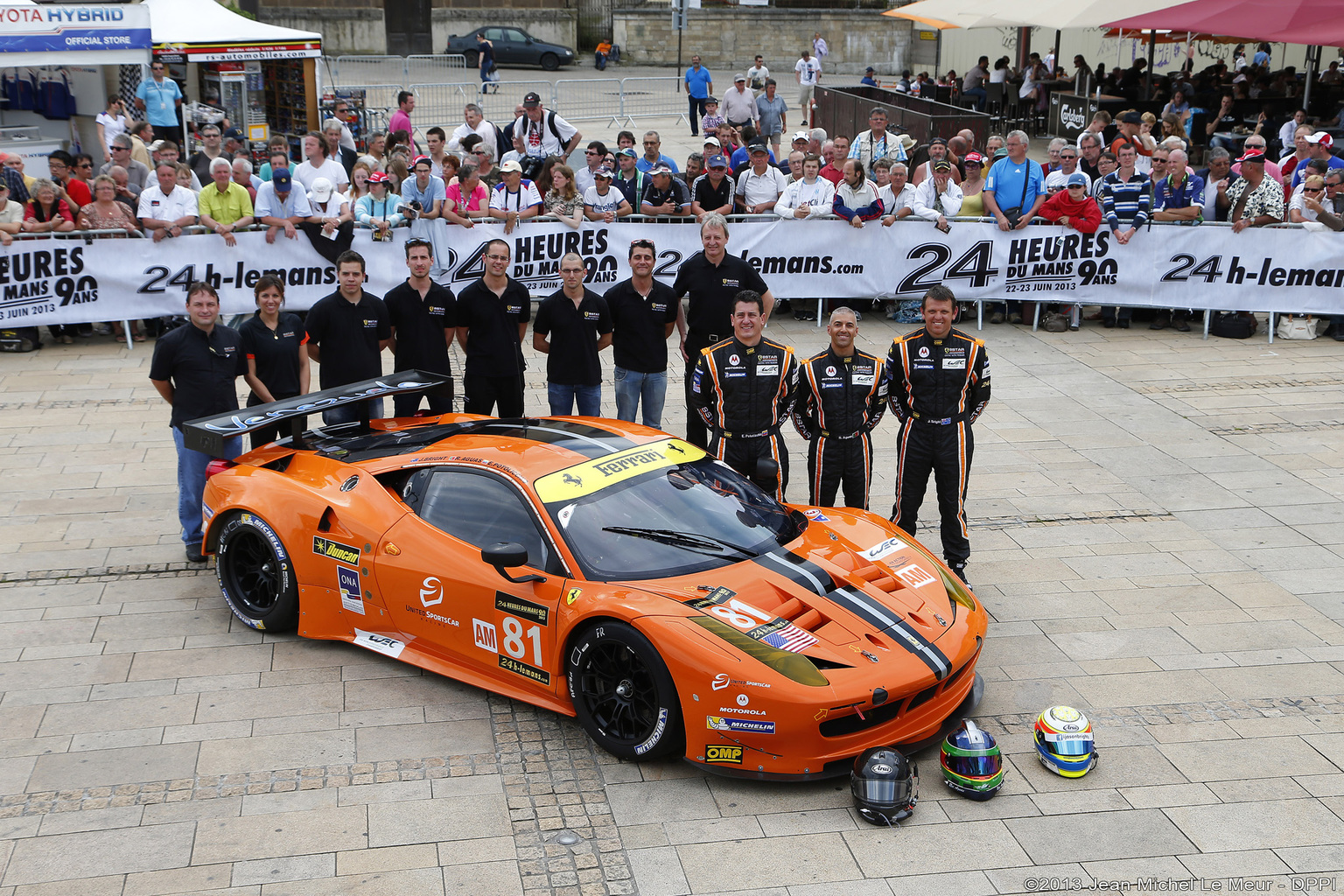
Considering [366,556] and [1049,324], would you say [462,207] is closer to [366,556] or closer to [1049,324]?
[1049,324]

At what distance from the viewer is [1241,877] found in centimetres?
510

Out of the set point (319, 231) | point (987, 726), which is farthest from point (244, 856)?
point (319, 231)

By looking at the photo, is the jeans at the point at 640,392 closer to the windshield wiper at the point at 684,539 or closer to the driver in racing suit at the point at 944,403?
the driver in racing suit at the point at 944,403

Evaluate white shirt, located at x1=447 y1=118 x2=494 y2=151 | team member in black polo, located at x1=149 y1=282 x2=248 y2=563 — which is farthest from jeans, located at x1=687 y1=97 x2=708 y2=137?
team member in black polo, located at x1=149 y1=282 x2=248 y2=563

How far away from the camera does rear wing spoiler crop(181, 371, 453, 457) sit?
24.1 ft

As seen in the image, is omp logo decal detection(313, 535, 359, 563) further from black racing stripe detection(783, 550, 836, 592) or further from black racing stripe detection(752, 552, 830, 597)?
black racing stripe detection(783, 550, 836, 592)

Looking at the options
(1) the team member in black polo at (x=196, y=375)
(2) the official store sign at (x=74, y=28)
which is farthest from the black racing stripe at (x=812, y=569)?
(2) the official store sign at (x=74, y=28)

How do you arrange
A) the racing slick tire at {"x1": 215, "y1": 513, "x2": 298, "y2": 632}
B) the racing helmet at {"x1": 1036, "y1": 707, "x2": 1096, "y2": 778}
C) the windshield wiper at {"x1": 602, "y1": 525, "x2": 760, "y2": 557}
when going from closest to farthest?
1. the racing helmet at {"x1": 1036, "y1": 707, "x2": 1096, "y2": 778}
2. the windshield wiper at {"x1": 602, "y1": 525, "x2": 760, "y2": 557}
3. the racing slick tire at {"x1": 215, "y1": 513, "x2": 298, "y2": 632}

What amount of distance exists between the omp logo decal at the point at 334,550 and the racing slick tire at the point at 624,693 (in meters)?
1.50

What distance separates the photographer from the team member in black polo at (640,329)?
9453 millimetres

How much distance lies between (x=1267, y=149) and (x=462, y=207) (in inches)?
578

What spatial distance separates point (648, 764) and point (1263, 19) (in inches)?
688

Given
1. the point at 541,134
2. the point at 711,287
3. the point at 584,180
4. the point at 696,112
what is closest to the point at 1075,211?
the point at 584,180

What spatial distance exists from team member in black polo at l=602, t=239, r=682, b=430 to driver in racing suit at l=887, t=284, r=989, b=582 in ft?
7.07
